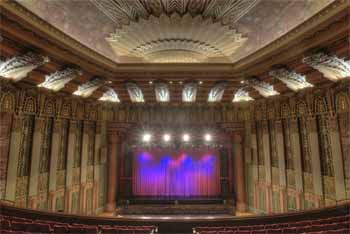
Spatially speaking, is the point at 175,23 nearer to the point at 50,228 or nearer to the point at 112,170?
Result: the point at 50,228

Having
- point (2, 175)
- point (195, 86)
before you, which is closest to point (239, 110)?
point (195, 86)

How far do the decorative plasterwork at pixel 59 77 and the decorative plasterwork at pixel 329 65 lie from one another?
6.95 metres

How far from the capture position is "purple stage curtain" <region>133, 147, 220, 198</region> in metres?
11.5

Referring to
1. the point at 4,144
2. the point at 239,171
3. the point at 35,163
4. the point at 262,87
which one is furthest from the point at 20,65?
the point at 239,171

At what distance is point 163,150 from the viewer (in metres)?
11.8

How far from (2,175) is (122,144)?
560cm

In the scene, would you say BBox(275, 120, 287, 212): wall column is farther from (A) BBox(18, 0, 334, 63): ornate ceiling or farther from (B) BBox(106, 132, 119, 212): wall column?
(B) BBox(106, 132, 119, 212): wall column

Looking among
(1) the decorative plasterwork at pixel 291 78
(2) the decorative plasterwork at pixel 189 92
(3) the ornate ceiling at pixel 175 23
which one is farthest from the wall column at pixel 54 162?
(1) the decorative plasterwork at pixel 291 78

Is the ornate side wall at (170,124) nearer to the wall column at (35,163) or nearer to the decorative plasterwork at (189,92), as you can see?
the wall column at (35,163)

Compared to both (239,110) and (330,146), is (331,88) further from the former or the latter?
(239,110)

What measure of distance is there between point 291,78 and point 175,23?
14.6 ft

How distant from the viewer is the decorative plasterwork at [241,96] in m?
9.64

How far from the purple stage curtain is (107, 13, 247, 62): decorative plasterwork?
6022 mm

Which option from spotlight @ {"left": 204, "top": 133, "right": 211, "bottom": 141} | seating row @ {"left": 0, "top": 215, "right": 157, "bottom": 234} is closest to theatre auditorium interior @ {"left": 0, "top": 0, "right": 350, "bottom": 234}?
seating row @ {"left": 0, "top": 215, "right": 157, "bottom": 234}
